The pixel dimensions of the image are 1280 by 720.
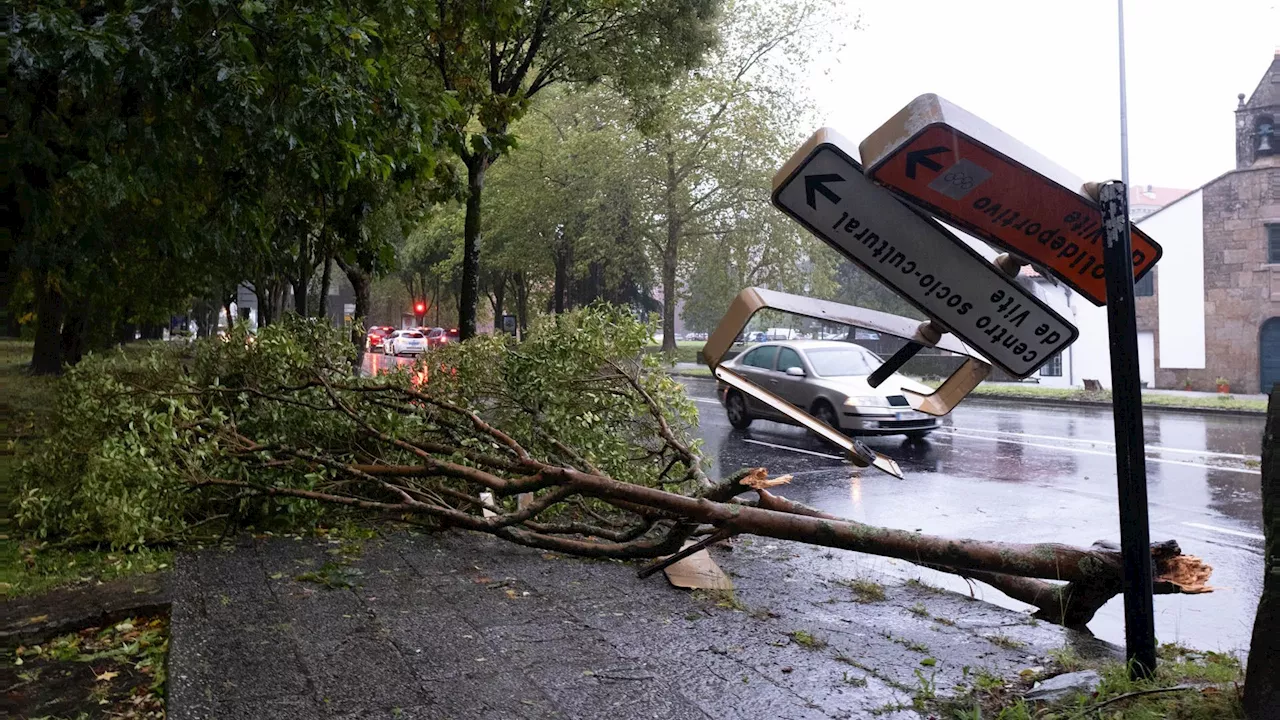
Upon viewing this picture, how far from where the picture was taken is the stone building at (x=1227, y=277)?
86.8 feet

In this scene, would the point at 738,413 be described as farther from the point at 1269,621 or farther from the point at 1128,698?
the point at 1269,621

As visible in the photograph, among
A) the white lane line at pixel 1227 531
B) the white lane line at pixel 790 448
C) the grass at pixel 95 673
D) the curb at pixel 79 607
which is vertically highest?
the curb at pixel 79 607

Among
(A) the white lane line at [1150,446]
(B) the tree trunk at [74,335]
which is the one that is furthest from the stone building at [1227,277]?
(B) the tree trunk at [74,335]

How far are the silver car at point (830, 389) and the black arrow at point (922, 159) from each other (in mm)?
11444

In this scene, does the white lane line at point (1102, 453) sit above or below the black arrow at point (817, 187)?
below

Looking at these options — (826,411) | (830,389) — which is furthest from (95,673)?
(826,411)

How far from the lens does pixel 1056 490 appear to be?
420 inches

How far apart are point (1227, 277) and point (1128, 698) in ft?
94.9

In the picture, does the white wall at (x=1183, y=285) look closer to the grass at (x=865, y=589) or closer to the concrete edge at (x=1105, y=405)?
the concrete edge at (x=1105, y=405)

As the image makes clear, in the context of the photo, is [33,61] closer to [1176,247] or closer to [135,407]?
[135,407]

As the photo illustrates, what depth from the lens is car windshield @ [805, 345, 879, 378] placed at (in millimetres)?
15461

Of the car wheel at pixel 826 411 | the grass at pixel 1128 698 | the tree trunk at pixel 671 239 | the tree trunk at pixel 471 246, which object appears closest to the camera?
the grass at pixel 1128 698

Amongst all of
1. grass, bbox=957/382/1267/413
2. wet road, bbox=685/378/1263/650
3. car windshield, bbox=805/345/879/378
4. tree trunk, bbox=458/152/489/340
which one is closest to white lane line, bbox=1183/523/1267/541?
wet road, bbox=685/378/1263/650

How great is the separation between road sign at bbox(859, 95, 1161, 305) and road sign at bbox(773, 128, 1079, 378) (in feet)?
0.55
